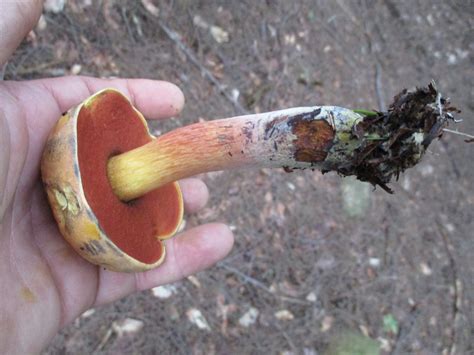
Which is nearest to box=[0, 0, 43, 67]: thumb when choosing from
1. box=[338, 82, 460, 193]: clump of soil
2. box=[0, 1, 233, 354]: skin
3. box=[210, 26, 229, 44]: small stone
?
box=[0, 1, 233, 354]: skin

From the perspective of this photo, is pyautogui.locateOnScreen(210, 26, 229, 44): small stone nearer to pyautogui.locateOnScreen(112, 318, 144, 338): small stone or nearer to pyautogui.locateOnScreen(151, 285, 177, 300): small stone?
pyautogui.locateOnScreen(151, 285, 177, 300): small stone

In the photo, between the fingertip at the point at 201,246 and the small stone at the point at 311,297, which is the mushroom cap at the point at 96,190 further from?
the small stone at the point at 311,297

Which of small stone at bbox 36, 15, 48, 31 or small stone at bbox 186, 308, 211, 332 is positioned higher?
small stone at bbox 36, 15, 48, 31

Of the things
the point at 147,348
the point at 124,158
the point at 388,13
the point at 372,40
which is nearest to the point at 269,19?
the point at 372,40

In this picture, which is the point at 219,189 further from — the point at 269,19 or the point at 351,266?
the point at 269,19

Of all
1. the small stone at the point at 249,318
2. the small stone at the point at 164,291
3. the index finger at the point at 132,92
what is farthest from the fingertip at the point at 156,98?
the small stone at the point at 249,318

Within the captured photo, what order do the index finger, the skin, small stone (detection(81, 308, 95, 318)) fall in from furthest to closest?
small stone (detection(81, 308, 95, 318)) → the index finger → the skin
